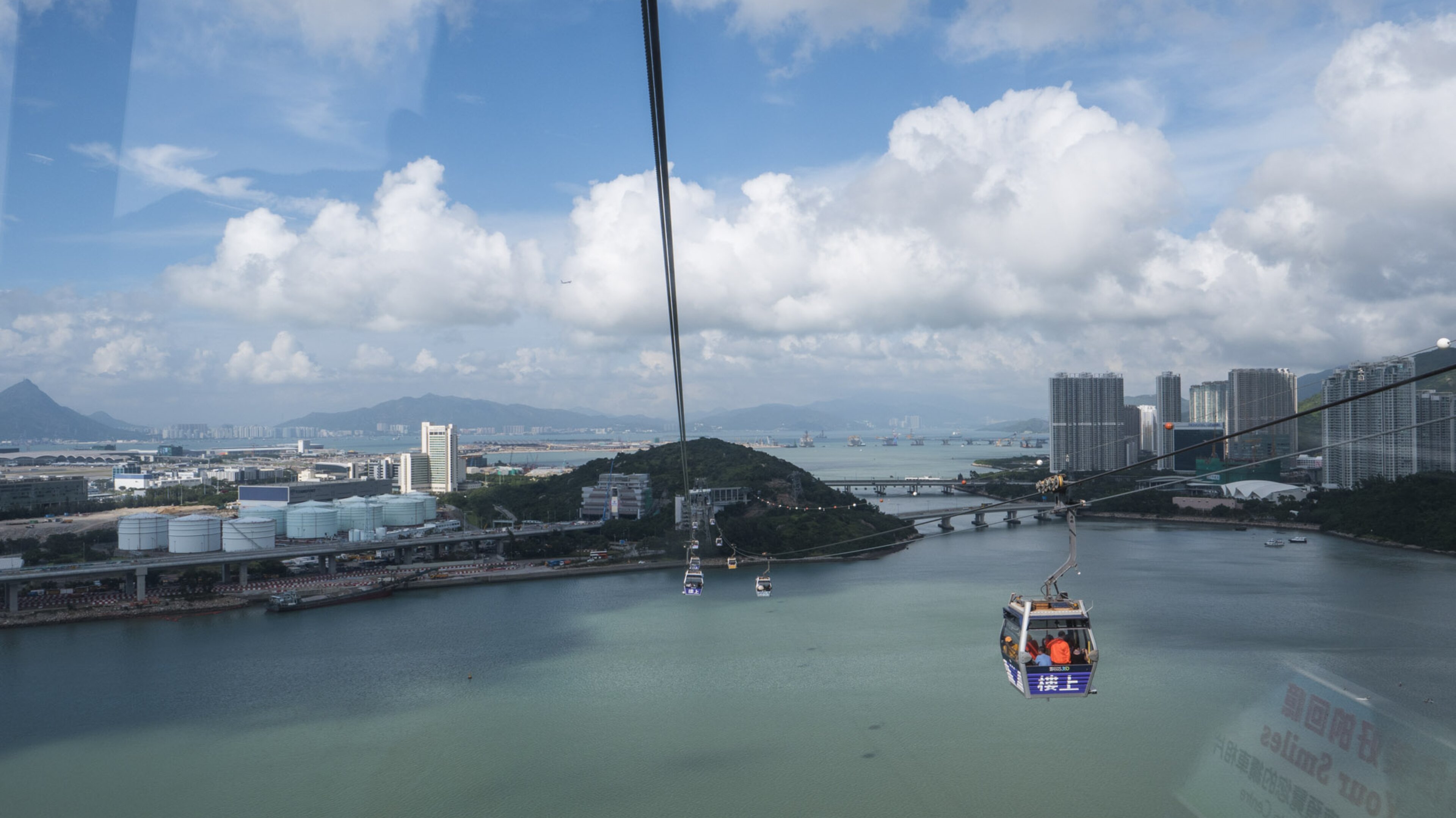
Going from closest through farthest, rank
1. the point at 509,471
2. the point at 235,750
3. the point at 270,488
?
the point at 235,750 < the point at 270,488 < the point at 509,471

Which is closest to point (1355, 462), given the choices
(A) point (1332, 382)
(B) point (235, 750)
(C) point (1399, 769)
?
(A) point (1332, 382)

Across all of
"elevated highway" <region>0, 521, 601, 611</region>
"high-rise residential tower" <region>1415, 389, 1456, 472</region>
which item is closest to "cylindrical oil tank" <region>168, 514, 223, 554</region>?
"elevated highway" <region>0, 521, 601, 611</region>

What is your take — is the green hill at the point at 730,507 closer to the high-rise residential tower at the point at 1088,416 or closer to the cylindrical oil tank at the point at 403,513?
the cylindrical oil tank at the point at 403,513

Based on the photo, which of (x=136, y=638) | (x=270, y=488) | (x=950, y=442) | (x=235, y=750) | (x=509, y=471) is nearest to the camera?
(x=235, y=750)

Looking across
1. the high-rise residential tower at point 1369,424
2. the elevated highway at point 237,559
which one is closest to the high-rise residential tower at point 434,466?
the elevated highway at point 237,559

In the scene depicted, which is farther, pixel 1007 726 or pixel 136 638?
pixel 136 638

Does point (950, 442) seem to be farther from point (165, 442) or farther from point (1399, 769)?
point (1399, 769)

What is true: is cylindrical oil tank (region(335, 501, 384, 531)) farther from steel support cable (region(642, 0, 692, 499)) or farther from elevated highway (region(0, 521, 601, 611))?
steel support cable (region(642, 0, 692, 499))
